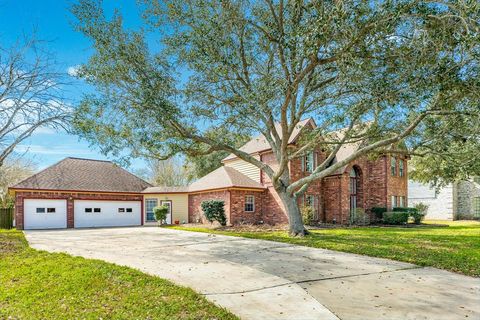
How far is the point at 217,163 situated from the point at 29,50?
23.6 m

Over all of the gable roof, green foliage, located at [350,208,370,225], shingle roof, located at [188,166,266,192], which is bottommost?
green foliage, located at [350,208,370,225]

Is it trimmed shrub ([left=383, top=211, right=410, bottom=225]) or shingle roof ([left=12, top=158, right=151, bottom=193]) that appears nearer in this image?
shingle roof ([left=12, top=158, right=151, bottom=193])

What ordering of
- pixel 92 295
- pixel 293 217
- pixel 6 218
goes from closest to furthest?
pixel 92 295 → pixel 293 217 → pixel 6 218

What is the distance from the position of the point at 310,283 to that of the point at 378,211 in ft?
65.9

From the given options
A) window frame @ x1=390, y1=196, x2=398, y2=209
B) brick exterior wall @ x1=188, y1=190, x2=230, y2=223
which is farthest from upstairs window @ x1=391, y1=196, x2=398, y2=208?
brick exterior wall @ x1=188, y1=190, x2=230, y2=223

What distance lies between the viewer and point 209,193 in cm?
2367

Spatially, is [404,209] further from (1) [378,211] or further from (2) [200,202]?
(2) [200,202]

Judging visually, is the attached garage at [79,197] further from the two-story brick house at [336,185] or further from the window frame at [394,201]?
the window frame at [394,201]

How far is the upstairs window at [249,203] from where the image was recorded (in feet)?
72.8

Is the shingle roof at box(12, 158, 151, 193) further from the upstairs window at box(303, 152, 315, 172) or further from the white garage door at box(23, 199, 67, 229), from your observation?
the upstairs window at box(303, 152, 315, 172)

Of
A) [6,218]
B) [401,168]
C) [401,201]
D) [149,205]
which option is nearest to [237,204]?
[149,205]

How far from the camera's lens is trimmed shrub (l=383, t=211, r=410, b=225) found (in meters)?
23.1

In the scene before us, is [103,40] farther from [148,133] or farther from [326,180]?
[326,180]

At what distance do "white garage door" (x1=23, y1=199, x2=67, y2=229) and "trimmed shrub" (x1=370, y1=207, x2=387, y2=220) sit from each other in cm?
2153
